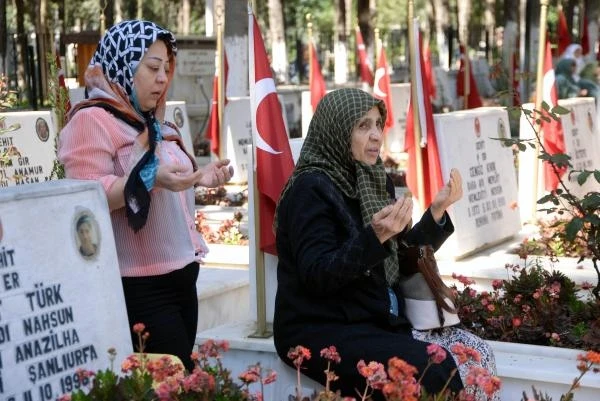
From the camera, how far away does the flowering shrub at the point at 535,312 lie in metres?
5.27

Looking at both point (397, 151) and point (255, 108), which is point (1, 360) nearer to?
point (255, 108)

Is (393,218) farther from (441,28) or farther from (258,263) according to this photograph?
(441,28)

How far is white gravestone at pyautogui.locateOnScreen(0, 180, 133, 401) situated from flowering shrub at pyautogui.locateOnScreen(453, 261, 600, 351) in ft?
7.32

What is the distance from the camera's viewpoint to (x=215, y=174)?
13.0 ft

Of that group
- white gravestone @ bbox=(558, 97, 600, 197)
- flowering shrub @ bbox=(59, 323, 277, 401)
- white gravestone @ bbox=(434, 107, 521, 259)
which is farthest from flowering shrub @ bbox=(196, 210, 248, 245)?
flowering shrub @ bbox=(59, 323, 277, 401)

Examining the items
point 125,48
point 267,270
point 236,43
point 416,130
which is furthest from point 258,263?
point 236,43

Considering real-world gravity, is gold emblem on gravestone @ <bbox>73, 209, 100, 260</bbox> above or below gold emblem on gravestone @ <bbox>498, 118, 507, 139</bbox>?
→ above

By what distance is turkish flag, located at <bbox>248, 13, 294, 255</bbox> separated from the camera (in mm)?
5373

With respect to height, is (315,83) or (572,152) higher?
(315,83)

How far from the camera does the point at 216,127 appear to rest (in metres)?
13.3

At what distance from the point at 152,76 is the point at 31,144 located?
5.76 meters

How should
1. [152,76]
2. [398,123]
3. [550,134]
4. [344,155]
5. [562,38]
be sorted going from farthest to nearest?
[398,123], [562,38], [550,134], [344,155], [152,76]

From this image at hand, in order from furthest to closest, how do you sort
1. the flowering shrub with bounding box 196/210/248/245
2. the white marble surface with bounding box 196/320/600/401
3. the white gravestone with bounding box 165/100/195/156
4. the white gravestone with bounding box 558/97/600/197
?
the white gravestone with bounding box 165/100/195/156 → the white gravestone with bounding box 558/97/600/197 → the flowering shrub with bounding box 196/210/248/245 → the white marble surface with bounding box 196/320/600/401

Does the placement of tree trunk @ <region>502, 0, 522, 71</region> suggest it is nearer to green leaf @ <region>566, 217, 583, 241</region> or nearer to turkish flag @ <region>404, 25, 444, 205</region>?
turkish flag @ <region>404, 25, 444, 205</region>
